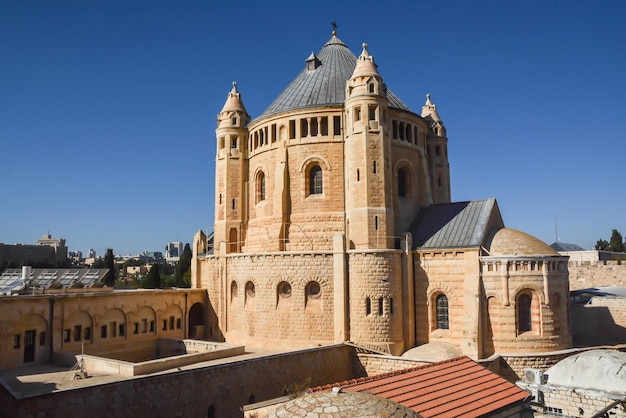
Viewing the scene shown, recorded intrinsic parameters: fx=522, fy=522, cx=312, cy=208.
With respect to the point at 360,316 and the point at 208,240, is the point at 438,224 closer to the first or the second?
the point at 360,316

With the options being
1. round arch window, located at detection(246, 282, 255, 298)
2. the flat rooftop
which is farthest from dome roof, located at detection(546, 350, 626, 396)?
round arch window, located at detection(246, 282, 255, 298)

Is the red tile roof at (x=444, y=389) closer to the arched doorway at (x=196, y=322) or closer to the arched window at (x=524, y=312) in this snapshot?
the arched window at (x=524, y=312)

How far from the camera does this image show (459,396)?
18859 millimetres

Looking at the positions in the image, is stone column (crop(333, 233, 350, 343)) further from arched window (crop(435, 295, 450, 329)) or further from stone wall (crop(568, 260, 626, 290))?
stone wall (crop(568, 260, 626, 290))

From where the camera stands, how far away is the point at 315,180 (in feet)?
117

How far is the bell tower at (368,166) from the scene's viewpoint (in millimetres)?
31172

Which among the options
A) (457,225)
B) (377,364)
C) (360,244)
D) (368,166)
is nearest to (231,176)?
(368,166)

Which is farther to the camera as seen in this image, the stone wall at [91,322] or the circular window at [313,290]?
the circular window at [313,290]

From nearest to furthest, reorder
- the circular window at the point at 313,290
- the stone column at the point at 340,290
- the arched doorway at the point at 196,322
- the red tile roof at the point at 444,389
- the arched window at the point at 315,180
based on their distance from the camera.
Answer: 1. the red tile roof at the point at 444,389
2. the stone column at the point at 340,290
3. the circular window at the point at 313,290
4. the arched window at the point at 315,180
5. the arched doorway at the point at 196,322

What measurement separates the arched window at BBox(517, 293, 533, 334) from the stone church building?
55 millimetres

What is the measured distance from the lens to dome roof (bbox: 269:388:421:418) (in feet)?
31.4

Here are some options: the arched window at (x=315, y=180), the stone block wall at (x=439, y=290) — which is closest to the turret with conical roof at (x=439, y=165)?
the arched window at (x=315, y=180)

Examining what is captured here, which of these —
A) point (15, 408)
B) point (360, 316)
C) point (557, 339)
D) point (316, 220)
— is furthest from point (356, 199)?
point (15, 408)

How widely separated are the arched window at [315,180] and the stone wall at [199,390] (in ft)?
36.3
